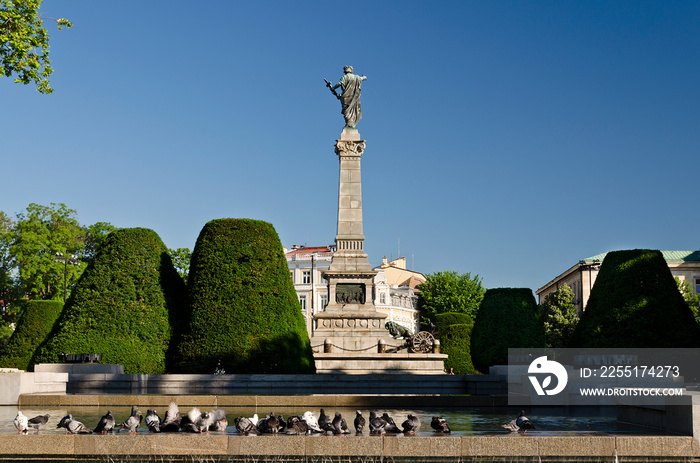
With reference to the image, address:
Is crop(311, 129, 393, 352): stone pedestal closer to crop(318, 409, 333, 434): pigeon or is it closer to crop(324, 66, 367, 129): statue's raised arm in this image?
crop(324, 66, 367, 129): statue's raised arm

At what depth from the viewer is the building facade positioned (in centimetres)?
8931

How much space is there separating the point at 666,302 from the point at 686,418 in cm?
1580

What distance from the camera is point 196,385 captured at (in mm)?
22531

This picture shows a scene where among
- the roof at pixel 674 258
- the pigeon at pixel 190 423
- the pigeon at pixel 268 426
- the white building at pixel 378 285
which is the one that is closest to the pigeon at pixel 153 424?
the pigeon at pixel 190 423

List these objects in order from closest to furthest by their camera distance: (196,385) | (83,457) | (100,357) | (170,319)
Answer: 1. (83,457)
2. (196,385)
3. (100,357)
4. (170,319)

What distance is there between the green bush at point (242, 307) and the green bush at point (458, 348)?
42.6ft

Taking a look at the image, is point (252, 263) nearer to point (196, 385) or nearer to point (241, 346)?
point (241, 346)

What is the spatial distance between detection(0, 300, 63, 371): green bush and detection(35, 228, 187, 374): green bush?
951 cm

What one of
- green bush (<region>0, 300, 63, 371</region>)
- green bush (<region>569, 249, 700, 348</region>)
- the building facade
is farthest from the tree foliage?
the building facade

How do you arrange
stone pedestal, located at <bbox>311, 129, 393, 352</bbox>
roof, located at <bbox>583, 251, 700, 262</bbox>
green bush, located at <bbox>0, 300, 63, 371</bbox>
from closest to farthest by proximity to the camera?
1. green bush, located at <bbox>0, 300, 63, 371</bbox>
2. stone pedestal, located at <bbox>311, 129, 393, 352</bbox>
3. roof, located at <bbox>583, 251, 700, 262</bbox>

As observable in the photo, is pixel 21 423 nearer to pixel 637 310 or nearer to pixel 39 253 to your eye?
pixel 637 310

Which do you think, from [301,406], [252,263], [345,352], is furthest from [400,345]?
[301,406]

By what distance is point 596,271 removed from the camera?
95.0 m

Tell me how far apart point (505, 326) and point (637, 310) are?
6066 mm
